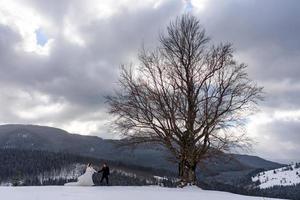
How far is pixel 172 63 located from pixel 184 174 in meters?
8.26

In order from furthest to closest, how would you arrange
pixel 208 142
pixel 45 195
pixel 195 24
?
1. pixel 195 24
2. pixel 208 142
3. pixel 45 195

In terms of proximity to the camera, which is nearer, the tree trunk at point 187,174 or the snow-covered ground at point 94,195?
the snow-covered ground at point 94,195

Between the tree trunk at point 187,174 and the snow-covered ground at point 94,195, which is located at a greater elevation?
the tree trunk at point 187,174

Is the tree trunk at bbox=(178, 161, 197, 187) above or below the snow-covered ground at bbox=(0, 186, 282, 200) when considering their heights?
above

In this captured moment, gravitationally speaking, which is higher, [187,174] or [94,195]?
[187,174]

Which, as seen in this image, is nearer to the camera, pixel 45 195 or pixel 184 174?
pixel 45 195

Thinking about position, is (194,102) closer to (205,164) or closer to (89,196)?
(205,164)

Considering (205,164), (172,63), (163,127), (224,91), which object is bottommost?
(205,164)

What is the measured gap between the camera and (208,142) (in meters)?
35.8

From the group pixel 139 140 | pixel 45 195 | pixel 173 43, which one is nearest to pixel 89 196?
pixel 45 195

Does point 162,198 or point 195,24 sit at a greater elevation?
point 195,24

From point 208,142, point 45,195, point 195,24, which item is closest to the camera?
point 45,195

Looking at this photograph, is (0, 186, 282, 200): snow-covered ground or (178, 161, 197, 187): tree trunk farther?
(178, 161, 197, 187): tree trunk

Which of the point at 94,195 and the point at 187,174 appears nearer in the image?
the point at 94,195
